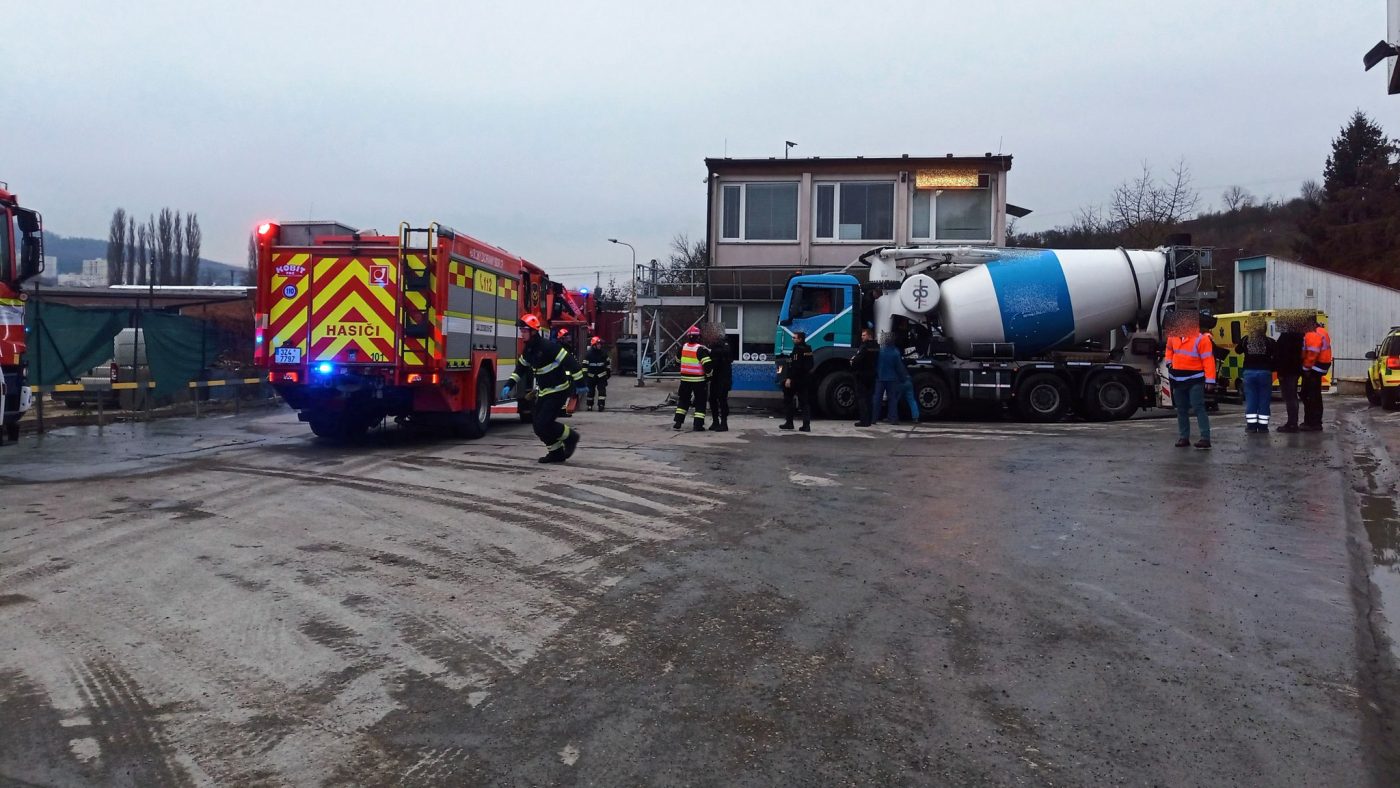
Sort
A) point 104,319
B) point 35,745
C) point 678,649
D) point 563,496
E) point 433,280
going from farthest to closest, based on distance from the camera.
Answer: point 104,319
point 433,280
point 563,496
point 678,649
point 35,745

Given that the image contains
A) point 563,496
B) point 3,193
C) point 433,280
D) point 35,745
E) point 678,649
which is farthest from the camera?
point 433,280

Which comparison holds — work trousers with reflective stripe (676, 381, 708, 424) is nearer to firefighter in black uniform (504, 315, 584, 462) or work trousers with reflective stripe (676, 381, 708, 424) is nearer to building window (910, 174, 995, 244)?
firefighter in black uniform (504, 315, 584, 462)

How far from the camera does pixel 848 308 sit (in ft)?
62.7

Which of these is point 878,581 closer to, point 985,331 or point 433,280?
point 433,280

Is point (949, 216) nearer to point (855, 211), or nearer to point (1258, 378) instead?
point (855, 211)

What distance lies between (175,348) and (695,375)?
10.3 m

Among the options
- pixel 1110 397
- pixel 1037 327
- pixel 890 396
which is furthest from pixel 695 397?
pixel 1110 397

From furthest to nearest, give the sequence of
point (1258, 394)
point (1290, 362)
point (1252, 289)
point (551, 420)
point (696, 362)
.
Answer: point (1252, 289), point (696, 362), point (1290, 362), point (1258, 394), point (551, 420)

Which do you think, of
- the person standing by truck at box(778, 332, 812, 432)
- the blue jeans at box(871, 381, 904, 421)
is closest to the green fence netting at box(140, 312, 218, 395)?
the person standing by truck at box(778, 332, 812, 432)

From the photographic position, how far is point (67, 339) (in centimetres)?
1762

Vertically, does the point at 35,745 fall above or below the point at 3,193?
below

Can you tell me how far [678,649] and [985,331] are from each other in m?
14.7

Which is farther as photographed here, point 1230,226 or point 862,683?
point 1230,226

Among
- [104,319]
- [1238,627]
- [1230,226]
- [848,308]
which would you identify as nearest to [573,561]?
[1238,627]
